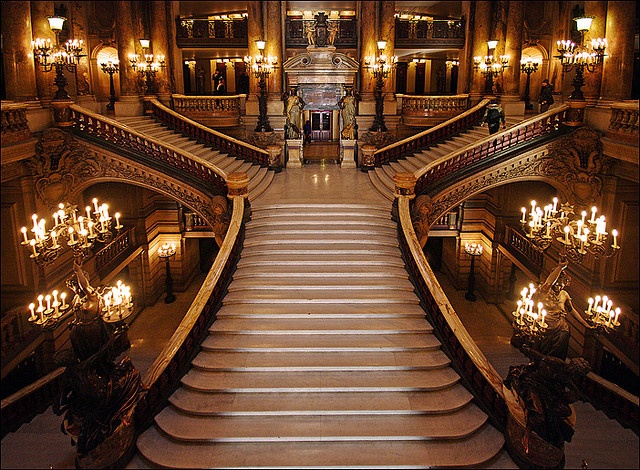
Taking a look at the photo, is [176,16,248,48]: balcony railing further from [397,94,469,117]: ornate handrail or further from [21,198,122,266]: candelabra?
[21,198,122,266]: candelabra

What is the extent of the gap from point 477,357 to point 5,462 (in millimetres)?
6550

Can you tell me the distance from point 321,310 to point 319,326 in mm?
418

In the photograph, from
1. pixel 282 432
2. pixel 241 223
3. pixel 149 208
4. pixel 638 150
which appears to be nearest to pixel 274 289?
pixel 241 223

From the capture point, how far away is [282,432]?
22.8 ft

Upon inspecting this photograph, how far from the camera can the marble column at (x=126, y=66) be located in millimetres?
17859

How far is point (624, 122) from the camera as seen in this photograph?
35.1 feet

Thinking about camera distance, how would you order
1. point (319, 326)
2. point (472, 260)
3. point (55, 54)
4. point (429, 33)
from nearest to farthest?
point (319, 326), point (55, 54), point (472, 260), point (429, 33)

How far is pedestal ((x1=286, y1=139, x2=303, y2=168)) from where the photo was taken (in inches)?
664

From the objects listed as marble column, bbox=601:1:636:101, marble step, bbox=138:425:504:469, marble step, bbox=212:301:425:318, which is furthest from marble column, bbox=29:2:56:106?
marble column, bbox=601:1:636:101

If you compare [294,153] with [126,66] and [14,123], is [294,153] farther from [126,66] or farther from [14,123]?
[14,123]

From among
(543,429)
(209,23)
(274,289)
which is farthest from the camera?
(209,23)

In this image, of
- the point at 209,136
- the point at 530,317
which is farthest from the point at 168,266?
the point at 530,317

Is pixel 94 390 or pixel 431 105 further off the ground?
pixel 431 105

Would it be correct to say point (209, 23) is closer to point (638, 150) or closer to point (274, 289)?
point (274, 289)
